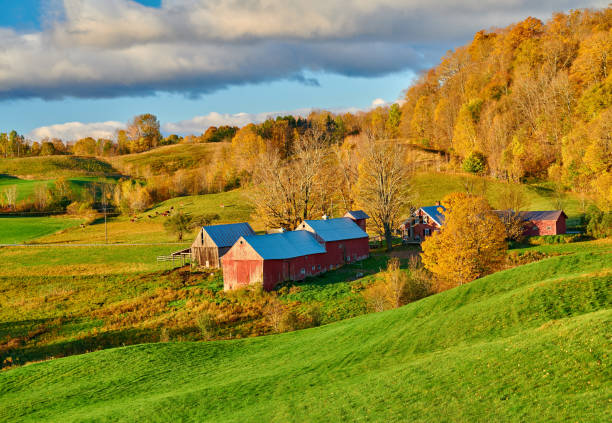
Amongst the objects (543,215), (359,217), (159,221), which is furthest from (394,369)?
(159,221)

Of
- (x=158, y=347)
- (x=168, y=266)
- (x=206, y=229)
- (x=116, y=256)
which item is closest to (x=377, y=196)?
(x=206, y=229)

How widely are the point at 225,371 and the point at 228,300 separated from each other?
2133 centimetres

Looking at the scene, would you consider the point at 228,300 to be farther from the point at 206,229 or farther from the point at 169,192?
the point at 169,192

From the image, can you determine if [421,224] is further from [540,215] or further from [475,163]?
[475,163]

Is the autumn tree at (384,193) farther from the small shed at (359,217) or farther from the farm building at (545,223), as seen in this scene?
the farm building at (545,223)

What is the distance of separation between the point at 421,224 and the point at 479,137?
42169mm

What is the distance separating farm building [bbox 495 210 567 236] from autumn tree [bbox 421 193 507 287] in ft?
89.6

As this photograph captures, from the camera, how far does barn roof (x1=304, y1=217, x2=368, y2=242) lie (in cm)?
5803

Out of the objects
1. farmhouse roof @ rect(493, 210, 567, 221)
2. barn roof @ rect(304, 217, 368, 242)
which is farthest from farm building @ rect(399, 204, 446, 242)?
barn roof @ rect(304, 217, 368, 242)

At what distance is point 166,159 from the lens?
181 metres

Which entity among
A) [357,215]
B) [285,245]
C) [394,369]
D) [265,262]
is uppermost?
[357,215]

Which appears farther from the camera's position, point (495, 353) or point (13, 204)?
point (13, 204)

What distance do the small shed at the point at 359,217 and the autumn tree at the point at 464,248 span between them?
28624mm

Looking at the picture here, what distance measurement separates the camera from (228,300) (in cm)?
4459
